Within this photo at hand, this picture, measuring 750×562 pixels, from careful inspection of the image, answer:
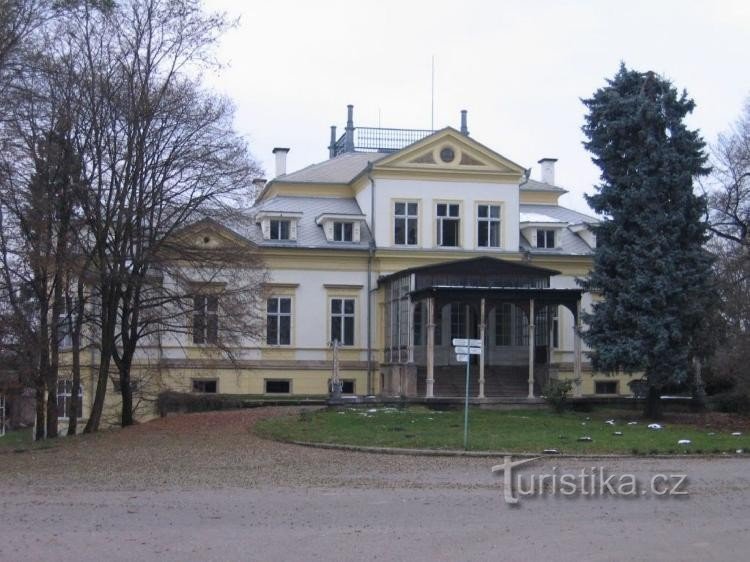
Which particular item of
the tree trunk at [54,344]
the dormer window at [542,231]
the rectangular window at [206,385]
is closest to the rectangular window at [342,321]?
the rectangular window at [206,385]

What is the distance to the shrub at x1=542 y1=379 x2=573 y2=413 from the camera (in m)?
32.8

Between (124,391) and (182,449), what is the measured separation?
857cm

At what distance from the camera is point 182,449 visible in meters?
22.1

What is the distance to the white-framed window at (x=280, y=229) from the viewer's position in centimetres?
4138

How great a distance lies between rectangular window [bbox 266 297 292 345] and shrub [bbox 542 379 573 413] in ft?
39.1

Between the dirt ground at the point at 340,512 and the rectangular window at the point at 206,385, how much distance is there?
18941mm

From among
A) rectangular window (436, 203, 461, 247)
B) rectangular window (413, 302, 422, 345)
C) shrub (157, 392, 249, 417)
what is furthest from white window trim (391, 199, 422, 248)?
shrub (157, 392, 249, 417)

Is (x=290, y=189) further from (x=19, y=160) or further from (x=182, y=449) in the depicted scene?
(x=182, y=449)

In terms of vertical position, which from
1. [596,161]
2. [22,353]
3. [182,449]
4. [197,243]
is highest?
[596,161]

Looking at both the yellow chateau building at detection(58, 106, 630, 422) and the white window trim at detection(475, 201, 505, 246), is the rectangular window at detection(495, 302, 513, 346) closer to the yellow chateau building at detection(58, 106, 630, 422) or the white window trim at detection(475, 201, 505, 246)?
the yellow chateau building at detection(58, 106, 630, 422)

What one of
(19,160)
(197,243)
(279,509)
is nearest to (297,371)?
(197,243)

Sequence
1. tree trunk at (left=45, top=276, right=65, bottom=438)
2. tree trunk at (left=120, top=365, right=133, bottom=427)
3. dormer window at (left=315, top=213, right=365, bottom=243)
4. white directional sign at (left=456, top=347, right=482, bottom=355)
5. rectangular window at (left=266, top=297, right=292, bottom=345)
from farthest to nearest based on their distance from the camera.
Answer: dormer window at (left=315, top=213, right=365, bottom=243) < rectangular window at (left=266, top=297, right=292, bottom=345) < tree trunk at (left=120, top=365, right=133, bottom=427) < tree trunk at (left=45, top=276, right=65, bottom=438) < white directional sign at (left=456, top=347, right=482, bottom=355)

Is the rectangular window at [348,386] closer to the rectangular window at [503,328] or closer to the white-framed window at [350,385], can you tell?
the white-framed window at [350,385]

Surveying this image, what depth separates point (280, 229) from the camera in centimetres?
4138
